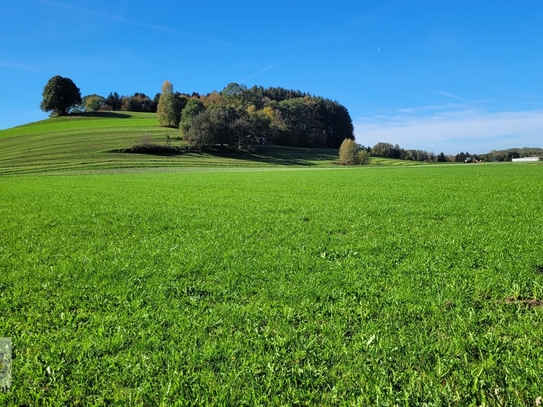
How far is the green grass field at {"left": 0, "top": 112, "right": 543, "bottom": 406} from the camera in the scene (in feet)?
12.7

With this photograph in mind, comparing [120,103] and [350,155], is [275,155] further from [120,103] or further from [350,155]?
[120,103]

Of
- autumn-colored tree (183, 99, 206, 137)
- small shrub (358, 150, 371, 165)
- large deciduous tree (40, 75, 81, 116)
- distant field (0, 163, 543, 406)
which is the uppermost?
large deciduous tree (40, 75, 81, 116)

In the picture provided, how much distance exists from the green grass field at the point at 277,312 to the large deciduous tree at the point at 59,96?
151747 mm

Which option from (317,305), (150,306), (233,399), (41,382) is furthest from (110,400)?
(317,305)

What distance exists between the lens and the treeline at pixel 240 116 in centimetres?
9781

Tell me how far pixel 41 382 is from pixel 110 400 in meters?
0.96

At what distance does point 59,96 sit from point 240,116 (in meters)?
81.9

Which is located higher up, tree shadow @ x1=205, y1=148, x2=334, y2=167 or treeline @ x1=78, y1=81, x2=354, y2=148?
treeline @ x1=78, y1=81, x2=354, y2=148

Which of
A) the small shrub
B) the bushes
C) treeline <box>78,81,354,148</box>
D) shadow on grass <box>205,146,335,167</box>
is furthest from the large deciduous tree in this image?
the small shrub

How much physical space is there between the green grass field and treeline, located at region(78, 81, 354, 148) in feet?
290

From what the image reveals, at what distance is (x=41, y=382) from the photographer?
4.04m

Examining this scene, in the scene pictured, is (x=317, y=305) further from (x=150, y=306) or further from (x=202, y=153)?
(x=202, y=153)

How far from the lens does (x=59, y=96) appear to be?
137250 mm

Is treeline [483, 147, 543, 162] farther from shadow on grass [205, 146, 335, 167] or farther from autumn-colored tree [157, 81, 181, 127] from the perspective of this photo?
autumn-colored tree [157, 81, 181, 127]
